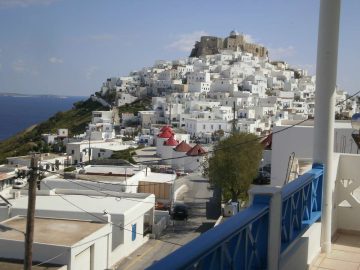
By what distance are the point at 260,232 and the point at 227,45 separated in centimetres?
11173

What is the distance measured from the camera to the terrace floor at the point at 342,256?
370 centimetres

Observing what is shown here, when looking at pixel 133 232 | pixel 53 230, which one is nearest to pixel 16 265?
pixel 53 230

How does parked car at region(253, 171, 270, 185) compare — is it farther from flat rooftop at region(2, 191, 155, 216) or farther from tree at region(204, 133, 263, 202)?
flat rooftop at region(2, 191, 155, 216)

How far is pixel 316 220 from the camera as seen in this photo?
3951 mm

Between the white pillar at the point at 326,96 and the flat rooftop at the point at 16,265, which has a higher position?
the white pillar at the point at 326,96

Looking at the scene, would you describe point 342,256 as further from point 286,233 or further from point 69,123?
point 69,123

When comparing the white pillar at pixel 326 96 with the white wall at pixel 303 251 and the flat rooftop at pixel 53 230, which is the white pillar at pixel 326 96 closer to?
the white wall at pixel 303 251

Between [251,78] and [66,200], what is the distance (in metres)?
69.6

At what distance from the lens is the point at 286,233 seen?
307 centimetres

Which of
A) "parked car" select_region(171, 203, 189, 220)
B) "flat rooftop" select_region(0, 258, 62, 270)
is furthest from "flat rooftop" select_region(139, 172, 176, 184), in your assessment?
"flat rooftop" select_region(0, 258, 62, 270)

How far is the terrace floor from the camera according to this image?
12.1 feet

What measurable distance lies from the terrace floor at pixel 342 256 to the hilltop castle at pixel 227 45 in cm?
10783

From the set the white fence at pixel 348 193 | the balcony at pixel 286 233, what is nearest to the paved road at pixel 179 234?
the white fence at pixel 348 193

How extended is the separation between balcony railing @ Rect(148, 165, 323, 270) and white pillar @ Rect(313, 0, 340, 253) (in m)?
0.11
